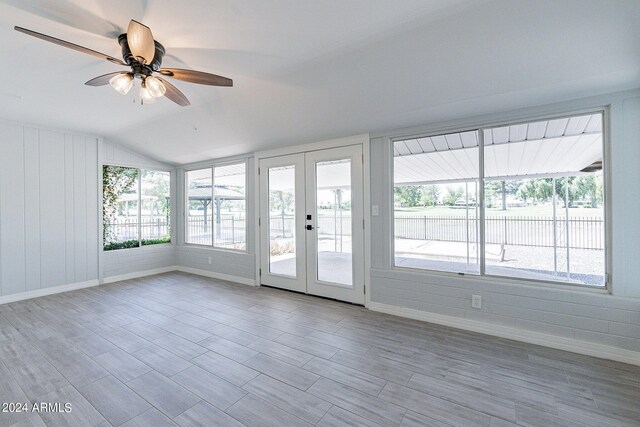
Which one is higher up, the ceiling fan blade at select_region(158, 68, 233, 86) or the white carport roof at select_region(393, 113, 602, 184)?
the ceiling fan blade at select_region(158, 68, 233, 86)

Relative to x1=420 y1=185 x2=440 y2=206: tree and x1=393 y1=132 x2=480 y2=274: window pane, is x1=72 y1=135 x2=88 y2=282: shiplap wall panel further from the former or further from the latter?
x1=420 y1=185 x2=440 y2=206: tree

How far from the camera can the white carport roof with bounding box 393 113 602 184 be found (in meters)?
2.83

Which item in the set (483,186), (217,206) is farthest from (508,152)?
(217,206)

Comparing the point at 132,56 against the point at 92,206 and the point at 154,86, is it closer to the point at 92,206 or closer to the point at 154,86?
the point at 154,86

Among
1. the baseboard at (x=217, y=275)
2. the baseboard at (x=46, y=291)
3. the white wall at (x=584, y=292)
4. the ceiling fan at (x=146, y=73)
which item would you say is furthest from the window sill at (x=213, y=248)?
the ceiling fan at (x=146, y=73)

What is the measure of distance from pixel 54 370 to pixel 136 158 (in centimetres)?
438

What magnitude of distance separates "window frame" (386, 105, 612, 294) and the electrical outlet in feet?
0.63

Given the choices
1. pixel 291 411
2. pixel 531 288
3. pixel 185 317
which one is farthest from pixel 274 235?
pixel 531 288

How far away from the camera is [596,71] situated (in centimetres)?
228

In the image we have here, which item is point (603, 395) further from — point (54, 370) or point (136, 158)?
point (136, 158)

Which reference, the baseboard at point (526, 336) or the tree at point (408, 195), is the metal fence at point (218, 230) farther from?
the baseboard at point (526, 336)

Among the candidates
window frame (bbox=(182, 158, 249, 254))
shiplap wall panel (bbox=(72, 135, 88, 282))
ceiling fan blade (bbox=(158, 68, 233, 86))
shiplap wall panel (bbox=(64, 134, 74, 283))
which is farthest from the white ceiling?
window frame (bbox=(182, 158, 249, 254))

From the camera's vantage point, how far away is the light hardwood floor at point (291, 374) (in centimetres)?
186

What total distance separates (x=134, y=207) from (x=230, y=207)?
208cm
